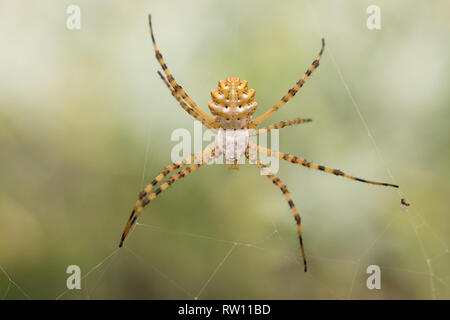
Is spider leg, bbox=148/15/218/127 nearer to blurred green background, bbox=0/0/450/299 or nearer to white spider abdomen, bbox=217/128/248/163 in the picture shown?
white spider abdomen, bbox=217/128/248/163

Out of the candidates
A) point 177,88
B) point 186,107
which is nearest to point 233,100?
point 186,107

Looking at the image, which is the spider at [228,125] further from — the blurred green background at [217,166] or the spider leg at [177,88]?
the blurred green background at [217,166]

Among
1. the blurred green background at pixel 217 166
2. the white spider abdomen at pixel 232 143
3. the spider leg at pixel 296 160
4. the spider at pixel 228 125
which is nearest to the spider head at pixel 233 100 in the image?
the spider at pixel 228 125

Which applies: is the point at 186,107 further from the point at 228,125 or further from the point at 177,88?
the point at 228,125

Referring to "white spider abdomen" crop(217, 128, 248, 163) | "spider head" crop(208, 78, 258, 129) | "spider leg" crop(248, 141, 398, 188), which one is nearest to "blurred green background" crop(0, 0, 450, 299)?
"spider leg" crop(248, 141, 398, 188)

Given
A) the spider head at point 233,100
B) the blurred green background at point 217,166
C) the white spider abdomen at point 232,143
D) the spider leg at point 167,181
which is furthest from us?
the blurred green background at point 217,166

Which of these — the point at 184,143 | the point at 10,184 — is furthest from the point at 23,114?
the point at 184,143

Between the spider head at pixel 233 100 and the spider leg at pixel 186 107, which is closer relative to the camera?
the spider head at pixel 233 100
